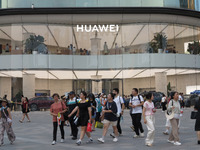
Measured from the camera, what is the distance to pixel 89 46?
114 feet

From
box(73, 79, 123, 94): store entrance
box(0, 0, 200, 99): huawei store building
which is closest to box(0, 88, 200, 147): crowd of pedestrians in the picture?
box(73, 79, 123, 94): store entrance

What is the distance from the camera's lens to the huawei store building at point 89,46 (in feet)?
111

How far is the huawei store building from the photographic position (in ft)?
111

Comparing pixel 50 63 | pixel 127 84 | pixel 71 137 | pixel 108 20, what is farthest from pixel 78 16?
pixel 71 137

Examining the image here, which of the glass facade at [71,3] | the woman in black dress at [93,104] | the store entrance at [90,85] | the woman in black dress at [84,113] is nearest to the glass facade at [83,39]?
the glass facade at [71,3]

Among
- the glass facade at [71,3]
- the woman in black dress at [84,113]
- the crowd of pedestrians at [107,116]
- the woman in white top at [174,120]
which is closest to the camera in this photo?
the woman in white top at [174,120]

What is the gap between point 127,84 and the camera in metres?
34.5

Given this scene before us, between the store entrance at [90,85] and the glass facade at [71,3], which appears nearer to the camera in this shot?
the glass facade at [71,3]

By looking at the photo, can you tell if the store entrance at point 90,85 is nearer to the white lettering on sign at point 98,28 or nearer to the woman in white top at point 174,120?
the white lettering on sign at point 98,28

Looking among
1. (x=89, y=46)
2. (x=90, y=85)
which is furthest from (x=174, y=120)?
(x=89, y=46)

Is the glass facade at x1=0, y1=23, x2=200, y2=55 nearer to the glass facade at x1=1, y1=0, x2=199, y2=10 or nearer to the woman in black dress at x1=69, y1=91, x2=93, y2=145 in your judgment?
the glass facade at x1=1, y1=0, x2=199, y2=10

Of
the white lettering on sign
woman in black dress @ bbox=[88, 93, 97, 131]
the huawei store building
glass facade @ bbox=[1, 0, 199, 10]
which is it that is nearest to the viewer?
woman in black dress @ bbox=[88, 93, 97, 131]

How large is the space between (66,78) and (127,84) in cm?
657

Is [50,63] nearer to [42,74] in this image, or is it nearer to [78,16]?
[42,74]
